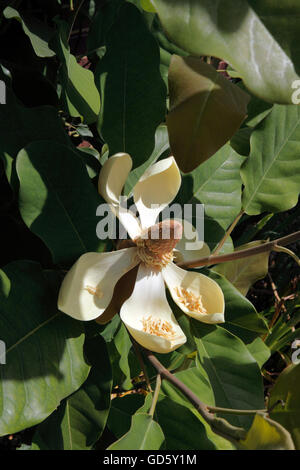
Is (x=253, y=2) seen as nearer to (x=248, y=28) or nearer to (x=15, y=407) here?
(x=248, y=28)

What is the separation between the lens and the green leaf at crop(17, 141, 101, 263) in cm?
68

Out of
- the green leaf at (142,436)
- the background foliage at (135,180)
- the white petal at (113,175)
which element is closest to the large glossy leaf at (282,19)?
the background foliage at (135,180)

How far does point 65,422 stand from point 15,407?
19 centimetres

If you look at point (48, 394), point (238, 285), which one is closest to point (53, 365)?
point (48, 394)

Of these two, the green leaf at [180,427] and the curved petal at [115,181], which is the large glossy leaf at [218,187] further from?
the green leaf at [180,427]

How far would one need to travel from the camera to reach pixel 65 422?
0.80 m

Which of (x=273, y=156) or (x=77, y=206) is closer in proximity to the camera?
(x=77, y=206)

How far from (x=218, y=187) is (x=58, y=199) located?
0.38m

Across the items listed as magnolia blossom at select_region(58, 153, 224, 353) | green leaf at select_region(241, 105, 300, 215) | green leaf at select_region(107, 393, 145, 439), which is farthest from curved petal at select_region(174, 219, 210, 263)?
green leaf at select_region(107, 393, 145, 439)

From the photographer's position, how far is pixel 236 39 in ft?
1.61

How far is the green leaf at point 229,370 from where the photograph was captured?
78 centimetres

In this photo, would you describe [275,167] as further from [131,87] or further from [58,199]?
[58,199]
